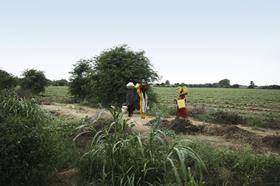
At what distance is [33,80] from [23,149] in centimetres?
2956

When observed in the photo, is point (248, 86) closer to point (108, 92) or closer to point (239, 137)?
point (108, 92)

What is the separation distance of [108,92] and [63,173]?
12.1 m

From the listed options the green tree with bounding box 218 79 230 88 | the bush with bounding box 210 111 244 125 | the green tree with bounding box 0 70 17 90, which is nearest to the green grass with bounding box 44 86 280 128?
the bush with bounding box 210 111 244 125

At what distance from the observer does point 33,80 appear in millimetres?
33594

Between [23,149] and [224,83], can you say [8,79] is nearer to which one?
[23,149]

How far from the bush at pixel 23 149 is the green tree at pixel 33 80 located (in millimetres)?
28383

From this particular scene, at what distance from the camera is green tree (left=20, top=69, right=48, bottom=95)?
109 ft

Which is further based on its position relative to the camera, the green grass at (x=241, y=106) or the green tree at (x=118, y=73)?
the green tree at (x=118, y=73)

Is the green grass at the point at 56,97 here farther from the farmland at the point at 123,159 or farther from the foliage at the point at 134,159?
the foliage at the point at 134,159

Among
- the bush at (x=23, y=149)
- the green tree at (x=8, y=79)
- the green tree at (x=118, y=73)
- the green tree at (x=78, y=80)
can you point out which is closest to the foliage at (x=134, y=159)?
the bush at (x=23, y=149)

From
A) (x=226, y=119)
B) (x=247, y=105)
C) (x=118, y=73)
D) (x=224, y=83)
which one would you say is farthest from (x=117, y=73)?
(x=224, y=83)

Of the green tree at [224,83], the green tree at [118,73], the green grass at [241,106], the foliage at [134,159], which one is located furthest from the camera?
the green tree at [224,83]

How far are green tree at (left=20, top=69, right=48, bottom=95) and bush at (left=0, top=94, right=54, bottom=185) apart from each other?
28383mm

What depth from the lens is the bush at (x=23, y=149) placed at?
5.06m
